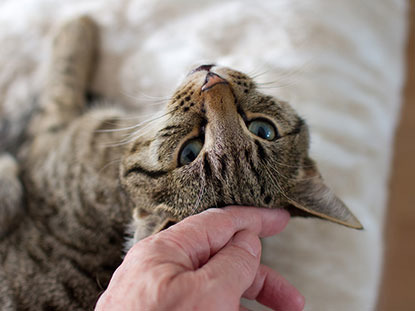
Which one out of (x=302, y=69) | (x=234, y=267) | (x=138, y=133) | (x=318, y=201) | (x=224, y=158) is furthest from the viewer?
(x=302, y=69)

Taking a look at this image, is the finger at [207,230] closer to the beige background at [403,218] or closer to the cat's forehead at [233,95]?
Result: the cat's forehead at [233,95]

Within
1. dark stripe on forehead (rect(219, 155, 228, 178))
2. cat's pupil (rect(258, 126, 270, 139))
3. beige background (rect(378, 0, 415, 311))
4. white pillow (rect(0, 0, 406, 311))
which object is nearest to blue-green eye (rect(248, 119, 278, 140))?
cat's pupil (rect(258, 126, 270, 139))

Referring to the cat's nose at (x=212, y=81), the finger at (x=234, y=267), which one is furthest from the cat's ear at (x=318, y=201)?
the cat's nose at (x=212, y=81)

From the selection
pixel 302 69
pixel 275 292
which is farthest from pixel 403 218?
pixel 275 292

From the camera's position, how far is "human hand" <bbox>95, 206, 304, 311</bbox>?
2.22 feet

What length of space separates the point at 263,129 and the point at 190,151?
210 millimetres

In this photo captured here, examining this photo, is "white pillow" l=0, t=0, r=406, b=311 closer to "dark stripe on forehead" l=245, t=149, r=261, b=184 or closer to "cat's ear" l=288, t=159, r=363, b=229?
"cat's ear" l=288, t=159, r=363, b=229

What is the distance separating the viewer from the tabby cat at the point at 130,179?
99 cm

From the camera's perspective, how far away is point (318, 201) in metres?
1.07

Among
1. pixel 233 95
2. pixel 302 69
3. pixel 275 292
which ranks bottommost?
pixel 275 292

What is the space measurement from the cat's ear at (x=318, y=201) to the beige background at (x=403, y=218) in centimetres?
120

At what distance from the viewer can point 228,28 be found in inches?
63.9

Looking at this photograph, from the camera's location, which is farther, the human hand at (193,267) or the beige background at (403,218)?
the beige background at (403,218)

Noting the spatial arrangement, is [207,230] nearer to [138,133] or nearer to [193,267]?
[193,267]
